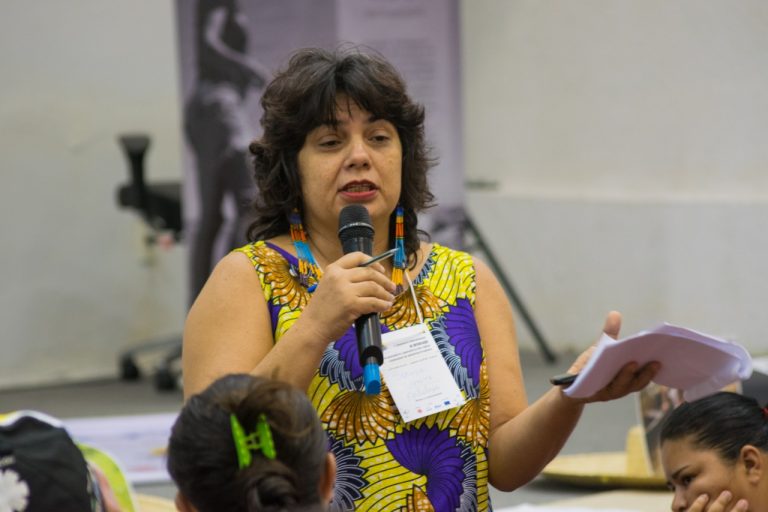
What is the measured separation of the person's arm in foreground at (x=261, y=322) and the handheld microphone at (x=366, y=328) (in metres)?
0.03

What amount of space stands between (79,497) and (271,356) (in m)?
0.37

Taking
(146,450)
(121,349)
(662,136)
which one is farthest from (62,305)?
(662,136)

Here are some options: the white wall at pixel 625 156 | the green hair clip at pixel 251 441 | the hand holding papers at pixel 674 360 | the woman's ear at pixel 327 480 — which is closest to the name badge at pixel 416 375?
the hand holding papers at pixel 674 360

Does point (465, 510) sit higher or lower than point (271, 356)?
lower

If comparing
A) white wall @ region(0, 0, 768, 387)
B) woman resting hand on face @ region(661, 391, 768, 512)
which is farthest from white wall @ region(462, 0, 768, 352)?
woman resting hand on face @ region(661, 391, 768, 512)

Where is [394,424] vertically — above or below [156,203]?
above

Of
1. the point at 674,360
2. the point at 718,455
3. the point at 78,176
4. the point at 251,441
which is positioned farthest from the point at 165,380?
the point at 251,441

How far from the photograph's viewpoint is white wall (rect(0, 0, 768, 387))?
6.89 metres

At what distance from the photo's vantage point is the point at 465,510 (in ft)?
7.25

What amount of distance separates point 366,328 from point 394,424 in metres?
0.24

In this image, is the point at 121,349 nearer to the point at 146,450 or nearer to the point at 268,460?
the point at 146,450

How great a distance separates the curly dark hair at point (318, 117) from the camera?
7.29 ft

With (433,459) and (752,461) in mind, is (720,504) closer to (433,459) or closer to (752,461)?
(752,461)

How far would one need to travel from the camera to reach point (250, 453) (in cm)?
159
